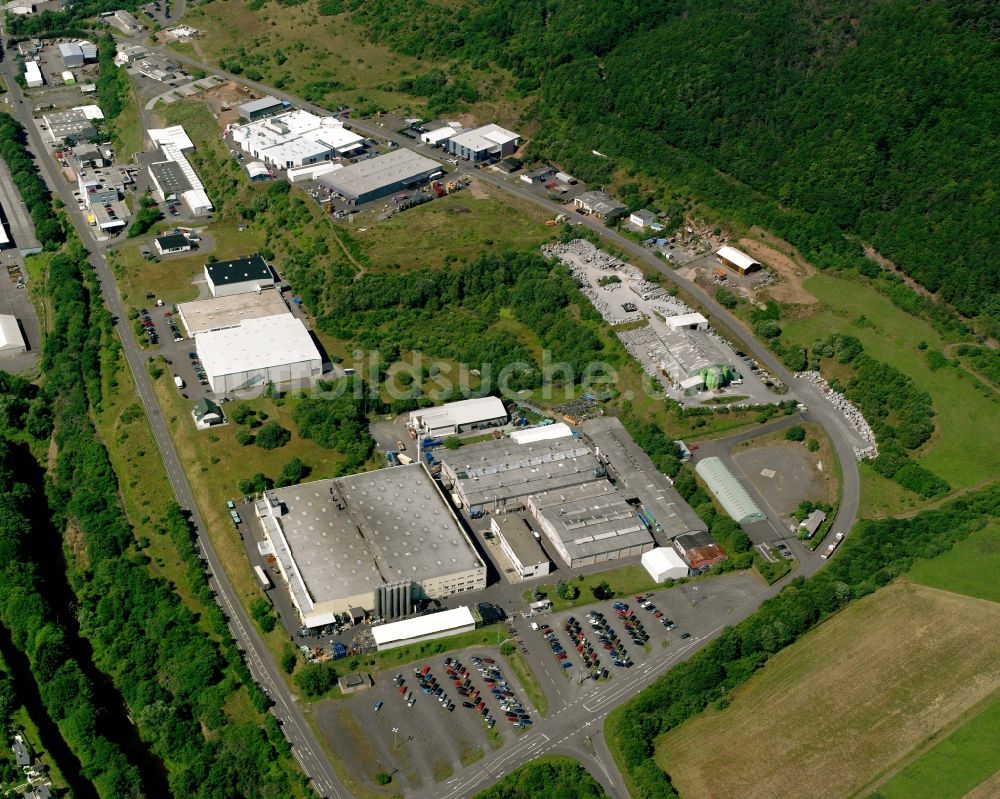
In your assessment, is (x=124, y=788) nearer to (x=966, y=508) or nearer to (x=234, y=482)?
(x=234, y=482)

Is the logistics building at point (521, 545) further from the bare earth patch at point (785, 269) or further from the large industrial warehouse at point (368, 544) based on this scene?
the bare earth patch at point (785, 269)

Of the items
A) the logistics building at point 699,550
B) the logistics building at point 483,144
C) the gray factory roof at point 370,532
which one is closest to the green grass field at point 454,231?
the logistics building at point 483,144

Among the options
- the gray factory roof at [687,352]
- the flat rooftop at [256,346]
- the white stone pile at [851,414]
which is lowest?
the flat rooftop at [256,346]

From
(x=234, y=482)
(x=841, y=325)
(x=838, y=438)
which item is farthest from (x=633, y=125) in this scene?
(x=234, y=482)

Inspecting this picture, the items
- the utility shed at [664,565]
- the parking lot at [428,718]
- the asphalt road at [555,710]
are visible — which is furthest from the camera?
the utility shed at [664,565]

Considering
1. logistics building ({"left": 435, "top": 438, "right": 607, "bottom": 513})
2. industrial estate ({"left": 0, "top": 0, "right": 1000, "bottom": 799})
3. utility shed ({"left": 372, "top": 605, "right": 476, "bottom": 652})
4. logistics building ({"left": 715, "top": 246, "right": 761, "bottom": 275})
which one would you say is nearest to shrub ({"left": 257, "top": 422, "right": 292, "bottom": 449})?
industrial estate ({"left": 0, "top": 0, "right": 1000, "bottom": 799})
